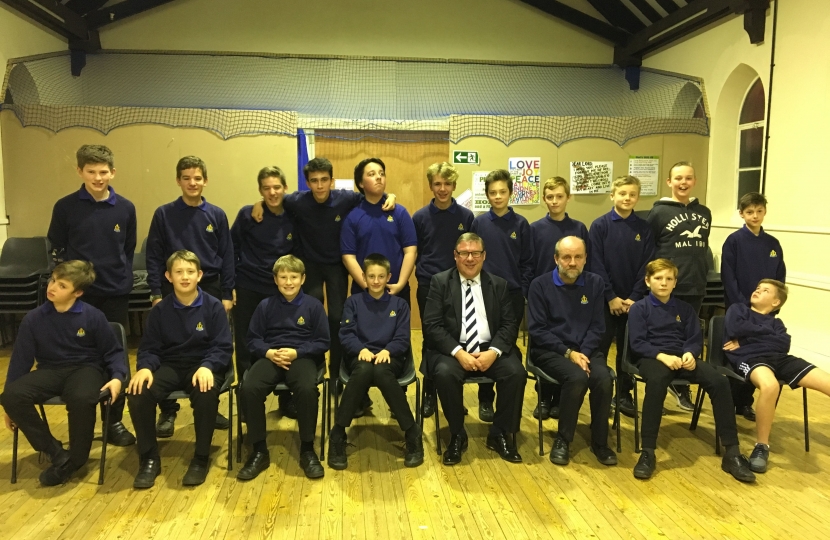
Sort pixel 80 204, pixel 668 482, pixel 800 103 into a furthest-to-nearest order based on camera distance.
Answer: pixel 800 103 → pixel 80 204 → pixel 668 482

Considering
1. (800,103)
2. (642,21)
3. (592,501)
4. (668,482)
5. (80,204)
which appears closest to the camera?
(592,501)

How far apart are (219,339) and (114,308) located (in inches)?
32.2

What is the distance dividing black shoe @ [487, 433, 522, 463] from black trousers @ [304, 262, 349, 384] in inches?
41.6

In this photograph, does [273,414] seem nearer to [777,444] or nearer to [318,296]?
[318,296]

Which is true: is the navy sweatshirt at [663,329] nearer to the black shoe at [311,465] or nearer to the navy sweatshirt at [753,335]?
the navy sweatshirt at [753,335]

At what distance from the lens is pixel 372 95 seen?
7.91 metres

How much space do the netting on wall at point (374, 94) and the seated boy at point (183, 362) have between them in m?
3.85

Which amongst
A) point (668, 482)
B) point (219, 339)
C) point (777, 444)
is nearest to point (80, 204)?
point (219, 339)

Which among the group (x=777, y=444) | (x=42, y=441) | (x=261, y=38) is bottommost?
(x=777, y=444)

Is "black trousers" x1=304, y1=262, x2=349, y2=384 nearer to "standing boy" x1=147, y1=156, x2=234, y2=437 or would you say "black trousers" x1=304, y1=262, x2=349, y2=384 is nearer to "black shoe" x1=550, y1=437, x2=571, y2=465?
"standing boy" x1=147, y1=156, x2=234, y2=437

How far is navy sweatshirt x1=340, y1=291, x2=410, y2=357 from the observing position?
3143 millimetres

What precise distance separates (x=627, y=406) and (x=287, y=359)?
2.32 meters

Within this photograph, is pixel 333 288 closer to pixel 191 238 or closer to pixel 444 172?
pixel 191 238

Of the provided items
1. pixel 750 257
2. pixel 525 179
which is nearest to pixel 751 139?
pixel 525 179
